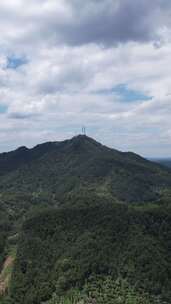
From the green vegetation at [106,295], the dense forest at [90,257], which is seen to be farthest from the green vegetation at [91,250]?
the green vegetation at [106,295]

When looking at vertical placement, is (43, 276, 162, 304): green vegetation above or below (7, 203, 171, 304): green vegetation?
below

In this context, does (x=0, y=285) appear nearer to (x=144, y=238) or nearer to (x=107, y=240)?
(x=107, y=240)

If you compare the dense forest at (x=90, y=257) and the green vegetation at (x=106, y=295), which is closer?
the green vegetation at (x=106, y=295)

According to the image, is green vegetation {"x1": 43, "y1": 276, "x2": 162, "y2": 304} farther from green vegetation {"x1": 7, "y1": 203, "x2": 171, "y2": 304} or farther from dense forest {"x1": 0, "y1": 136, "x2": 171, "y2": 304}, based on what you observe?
green vegetation {"x1": 7, "y1": 203, "x2": 171, "y2": 304}

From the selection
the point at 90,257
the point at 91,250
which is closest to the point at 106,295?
the point at 90,257

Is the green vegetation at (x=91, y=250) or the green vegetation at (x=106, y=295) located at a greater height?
the green vegetation at (x=91, y=250)

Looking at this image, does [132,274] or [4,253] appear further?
[4,253]

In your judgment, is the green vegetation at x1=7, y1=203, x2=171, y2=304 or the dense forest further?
the green vegetation at x1=7, y1=203, x2=171, y2=304

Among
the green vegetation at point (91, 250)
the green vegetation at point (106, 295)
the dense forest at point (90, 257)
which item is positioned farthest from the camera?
the green vegetation at point (91, 250)

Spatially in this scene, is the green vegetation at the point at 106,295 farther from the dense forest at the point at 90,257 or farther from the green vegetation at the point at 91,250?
the green vegetation at the point at 91,250

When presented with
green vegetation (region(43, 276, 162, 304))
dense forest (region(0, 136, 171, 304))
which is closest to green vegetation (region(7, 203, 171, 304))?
dense forest (region(0, 136, 171, 304))

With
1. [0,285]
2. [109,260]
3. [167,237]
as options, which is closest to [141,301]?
[109,260]
